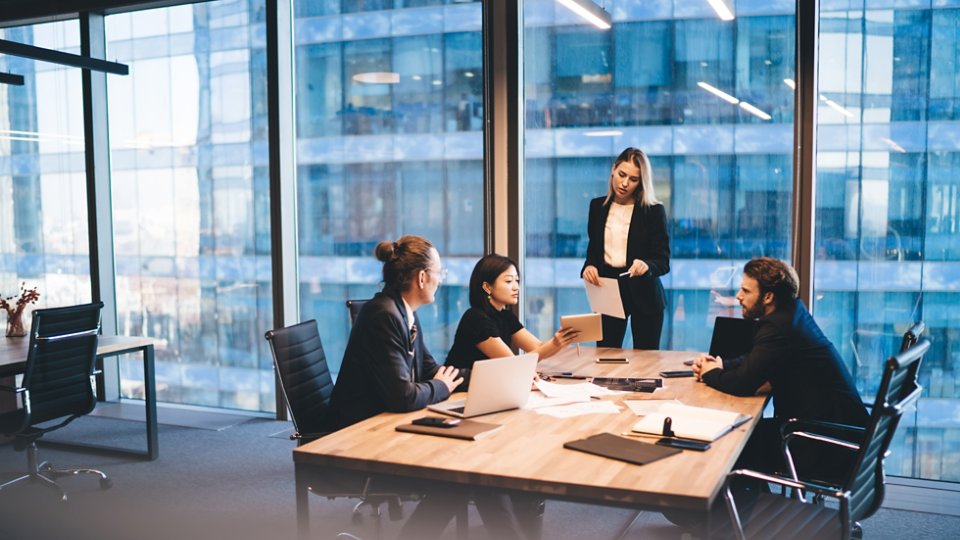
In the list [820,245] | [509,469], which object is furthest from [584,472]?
[820,245]

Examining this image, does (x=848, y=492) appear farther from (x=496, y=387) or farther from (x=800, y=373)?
(x=496, y=387)

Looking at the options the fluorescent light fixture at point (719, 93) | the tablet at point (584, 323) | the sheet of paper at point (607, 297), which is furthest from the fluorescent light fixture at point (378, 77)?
the tablet at point (584, 323)

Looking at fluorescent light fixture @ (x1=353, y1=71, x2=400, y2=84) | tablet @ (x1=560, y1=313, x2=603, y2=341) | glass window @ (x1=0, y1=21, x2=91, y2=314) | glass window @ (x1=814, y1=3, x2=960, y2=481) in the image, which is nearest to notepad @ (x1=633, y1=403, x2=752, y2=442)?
tablet @ (x1=560, y1=313, x2=603, y2=341)

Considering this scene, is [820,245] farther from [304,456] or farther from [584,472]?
[304,456]

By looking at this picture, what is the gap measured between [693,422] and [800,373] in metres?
0.72

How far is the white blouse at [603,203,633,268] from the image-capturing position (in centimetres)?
436

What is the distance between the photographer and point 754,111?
4574mm

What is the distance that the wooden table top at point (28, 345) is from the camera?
13.8 feet

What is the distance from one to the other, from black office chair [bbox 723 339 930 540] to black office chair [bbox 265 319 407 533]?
1189 millimetres

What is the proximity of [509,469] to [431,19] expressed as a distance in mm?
3950

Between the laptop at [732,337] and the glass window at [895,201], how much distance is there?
1.20 m

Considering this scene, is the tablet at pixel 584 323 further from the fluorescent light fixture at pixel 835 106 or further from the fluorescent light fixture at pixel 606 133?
the fluorescent light fixture at pixel 835 106

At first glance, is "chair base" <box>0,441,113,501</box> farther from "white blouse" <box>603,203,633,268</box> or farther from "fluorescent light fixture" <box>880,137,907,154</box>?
"fluorescent light fixture" <box>880,137,907,154</box>

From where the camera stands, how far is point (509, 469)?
2.00 meters
